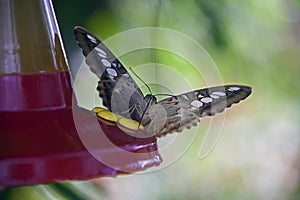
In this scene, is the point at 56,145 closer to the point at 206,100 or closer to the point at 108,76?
the point at 108,76

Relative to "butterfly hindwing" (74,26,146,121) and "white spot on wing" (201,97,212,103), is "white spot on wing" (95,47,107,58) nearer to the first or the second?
"butterfly hindwing" (74,26,146,121)

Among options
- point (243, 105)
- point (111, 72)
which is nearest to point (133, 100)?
point (111, 72)

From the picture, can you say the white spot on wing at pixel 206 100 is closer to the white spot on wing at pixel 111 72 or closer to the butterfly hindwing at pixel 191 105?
the butterfly hindwing at pixel 191 105

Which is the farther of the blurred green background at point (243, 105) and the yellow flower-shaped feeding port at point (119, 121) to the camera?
the blurred green background at point (243, 105)

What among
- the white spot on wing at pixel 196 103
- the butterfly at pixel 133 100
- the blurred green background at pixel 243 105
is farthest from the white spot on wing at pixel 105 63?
the blurred green background at pixel 243 105

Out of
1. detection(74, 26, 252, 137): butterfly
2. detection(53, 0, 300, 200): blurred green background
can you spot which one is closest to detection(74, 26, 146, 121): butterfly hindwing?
detection(74, 26, 252, 137): butterfly

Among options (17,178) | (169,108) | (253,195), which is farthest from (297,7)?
(17,178)
